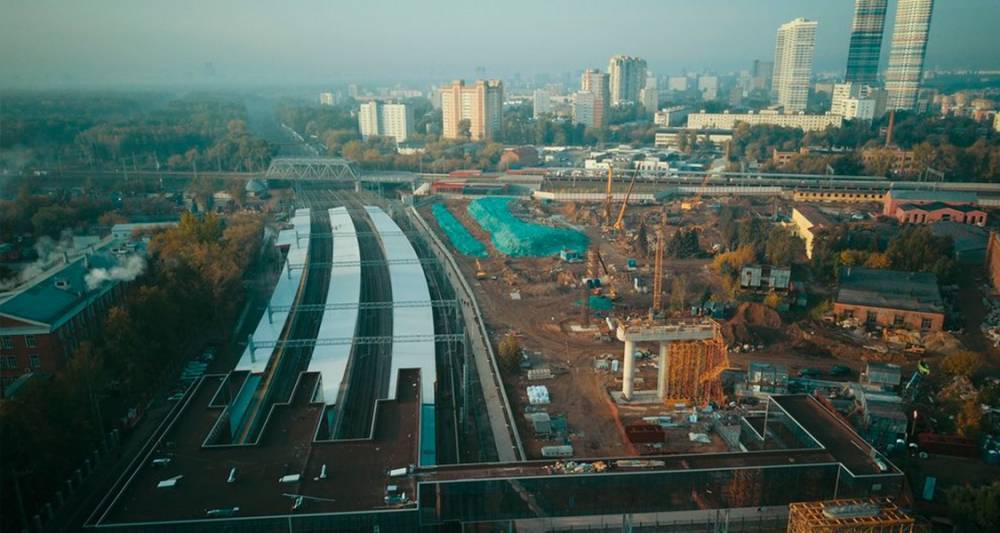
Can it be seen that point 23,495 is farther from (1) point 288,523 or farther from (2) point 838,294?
(2) point 838,294

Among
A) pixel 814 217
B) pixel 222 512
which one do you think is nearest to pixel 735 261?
pixel 814 217

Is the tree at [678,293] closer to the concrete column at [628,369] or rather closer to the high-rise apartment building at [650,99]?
the concrete column at [628,369]

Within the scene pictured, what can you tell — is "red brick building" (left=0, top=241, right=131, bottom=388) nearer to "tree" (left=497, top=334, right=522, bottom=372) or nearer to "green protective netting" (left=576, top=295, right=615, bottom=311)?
"tree" (left=497, top=334, right=522, bottom=372)

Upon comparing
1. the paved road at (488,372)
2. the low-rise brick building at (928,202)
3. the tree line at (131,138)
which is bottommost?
the paved road at (488,372)

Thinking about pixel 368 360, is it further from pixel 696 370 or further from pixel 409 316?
pixel 696 370

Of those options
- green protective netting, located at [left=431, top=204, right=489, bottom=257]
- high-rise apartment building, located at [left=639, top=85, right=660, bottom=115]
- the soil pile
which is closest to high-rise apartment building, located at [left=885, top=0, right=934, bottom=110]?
high-rise apartment building, located at [left=639, top=85, right=660, bottom=115]

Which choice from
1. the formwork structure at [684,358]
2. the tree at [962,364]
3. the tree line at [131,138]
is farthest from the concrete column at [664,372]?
the tree line at [131,138]
